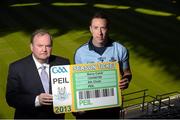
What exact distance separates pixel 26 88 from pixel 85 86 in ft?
3.06

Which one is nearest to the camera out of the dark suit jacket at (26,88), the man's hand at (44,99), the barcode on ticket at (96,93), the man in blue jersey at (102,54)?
the man's hand at (44,99)

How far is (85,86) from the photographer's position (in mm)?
6395

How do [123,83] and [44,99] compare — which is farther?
[123,83]

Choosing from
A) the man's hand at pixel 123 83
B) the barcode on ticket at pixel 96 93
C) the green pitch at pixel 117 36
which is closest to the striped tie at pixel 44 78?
the barcode on ticket at pixel 96 93

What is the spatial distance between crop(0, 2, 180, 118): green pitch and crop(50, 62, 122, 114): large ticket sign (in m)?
9.53

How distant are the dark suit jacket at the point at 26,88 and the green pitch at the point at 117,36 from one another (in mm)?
9633

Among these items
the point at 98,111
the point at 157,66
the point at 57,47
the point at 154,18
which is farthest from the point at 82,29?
→ the point at 98,111

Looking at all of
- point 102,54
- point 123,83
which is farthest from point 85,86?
point 102,54

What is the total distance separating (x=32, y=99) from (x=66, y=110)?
57cm

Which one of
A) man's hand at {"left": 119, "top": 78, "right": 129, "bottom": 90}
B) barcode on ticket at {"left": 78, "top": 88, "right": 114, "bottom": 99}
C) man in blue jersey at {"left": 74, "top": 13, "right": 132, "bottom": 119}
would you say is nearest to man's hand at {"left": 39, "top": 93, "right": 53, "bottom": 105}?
barcode on ticket at {"left": 78, "top": 88, "right": 114, "bottom": 99}

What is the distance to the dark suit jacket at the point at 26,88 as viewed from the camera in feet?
Result: 20.1

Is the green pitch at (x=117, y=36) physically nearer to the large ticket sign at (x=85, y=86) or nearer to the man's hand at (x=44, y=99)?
the large ticket sign at (x=85, y=86)

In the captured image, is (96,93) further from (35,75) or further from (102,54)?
(35,75)

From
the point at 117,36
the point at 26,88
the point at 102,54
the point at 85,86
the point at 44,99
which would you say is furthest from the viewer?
the point at 117,36
